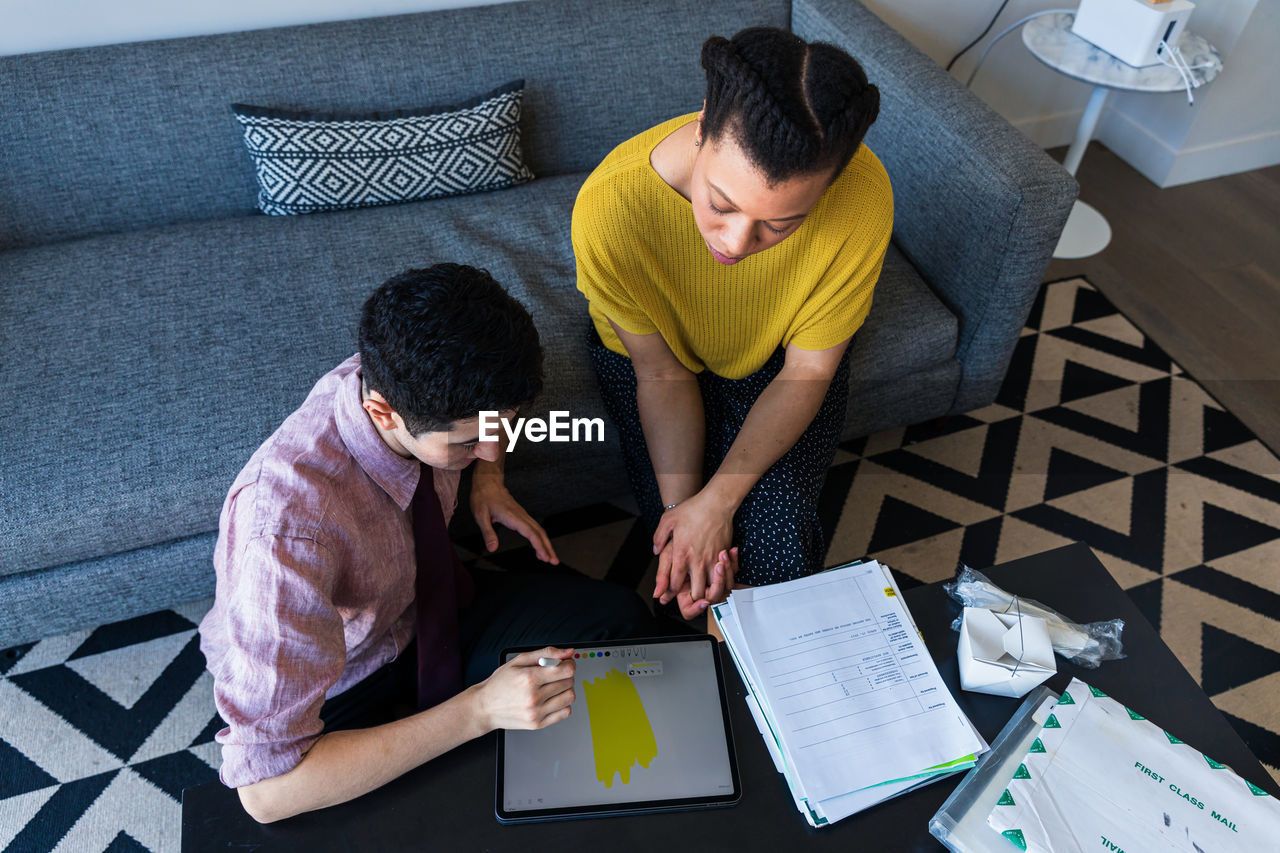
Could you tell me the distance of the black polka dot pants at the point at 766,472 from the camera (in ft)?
3.94

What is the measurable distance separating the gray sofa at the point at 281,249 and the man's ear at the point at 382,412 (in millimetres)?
538

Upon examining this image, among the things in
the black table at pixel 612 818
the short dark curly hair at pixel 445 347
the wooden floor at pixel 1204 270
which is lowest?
the wooden floor at pixel 1204 270

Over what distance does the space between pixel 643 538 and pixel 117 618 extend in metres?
0.93

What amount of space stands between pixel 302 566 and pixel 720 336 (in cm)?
69

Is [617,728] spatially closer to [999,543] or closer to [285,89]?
[999,543]

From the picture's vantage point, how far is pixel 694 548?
3.82 feet

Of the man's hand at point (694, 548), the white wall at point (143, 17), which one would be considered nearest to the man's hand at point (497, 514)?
the man's hand at point (694, 548)

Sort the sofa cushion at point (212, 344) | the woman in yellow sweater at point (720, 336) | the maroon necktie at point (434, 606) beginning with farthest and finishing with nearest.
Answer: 1. the sofa cushion at point (212, 344)
2. the woman in yellow sweater at point (720, 336)
3. the maroon necktie at point (434, 606)

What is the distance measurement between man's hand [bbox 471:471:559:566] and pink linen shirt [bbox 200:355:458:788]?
0.21m

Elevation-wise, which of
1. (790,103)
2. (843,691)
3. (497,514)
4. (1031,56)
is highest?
(790,103)

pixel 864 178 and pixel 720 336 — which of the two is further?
pixel 720 336

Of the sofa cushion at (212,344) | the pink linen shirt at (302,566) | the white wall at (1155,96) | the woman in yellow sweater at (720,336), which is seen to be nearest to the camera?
the pink linen shirt at (302,566)

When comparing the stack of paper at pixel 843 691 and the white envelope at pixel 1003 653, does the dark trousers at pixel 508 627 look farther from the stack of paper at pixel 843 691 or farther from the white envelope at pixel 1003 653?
the white envelope at pixel 1003 653

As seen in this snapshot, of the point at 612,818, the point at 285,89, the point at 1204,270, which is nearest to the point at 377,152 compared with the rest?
the point at 285,89
